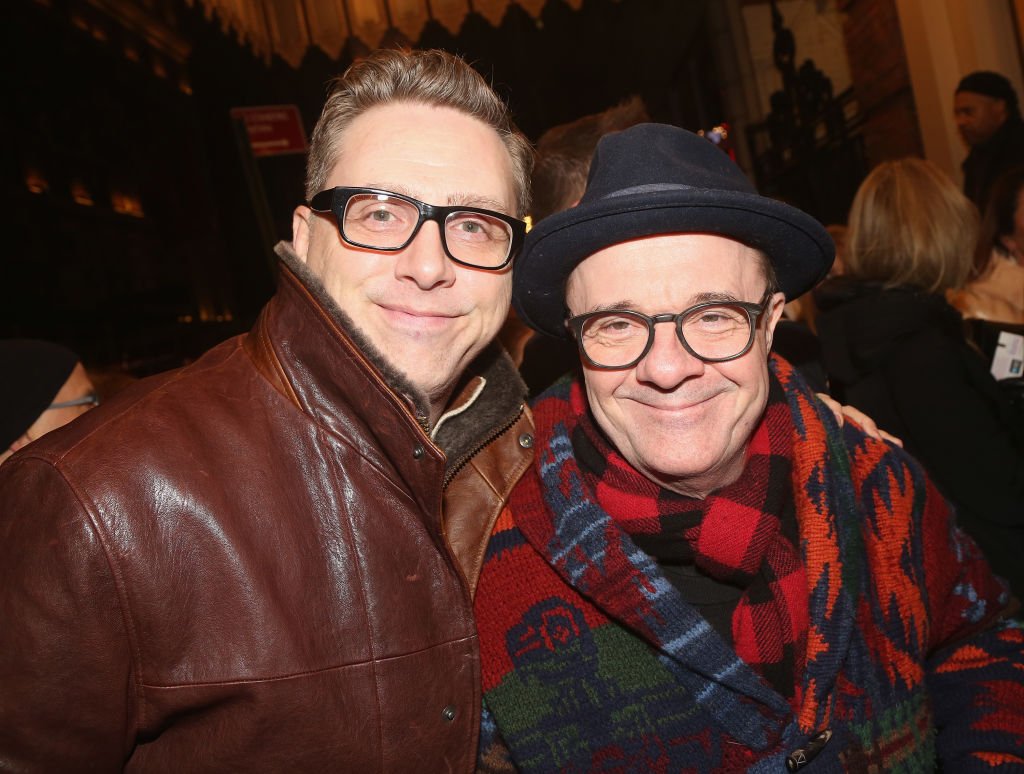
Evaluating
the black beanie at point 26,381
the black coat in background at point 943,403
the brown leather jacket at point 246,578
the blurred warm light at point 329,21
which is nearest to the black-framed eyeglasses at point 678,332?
the brown leather jacket at point 246,578

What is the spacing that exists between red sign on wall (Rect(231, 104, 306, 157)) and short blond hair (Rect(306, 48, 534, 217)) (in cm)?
362

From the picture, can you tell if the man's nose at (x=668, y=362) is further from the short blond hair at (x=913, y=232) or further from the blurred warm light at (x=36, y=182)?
the blurred warm light at (x=36, y=182)

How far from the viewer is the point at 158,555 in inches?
49.1

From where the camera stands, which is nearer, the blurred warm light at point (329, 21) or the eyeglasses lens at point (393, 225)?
the eyeglasses lens at point (393, 225)

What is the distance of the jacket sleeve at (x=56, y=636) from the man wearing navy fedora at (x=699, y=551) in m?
0.76

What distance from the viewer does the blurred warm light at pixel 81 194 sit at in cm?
664

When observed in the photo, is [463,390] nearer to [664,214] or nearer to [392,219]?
[392,219]

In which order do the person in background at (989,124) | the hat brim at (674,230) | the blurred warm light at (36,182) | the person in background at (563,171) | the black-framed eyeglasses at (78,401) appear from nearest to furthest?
the hat brim at (674,230) → the black-framed eyeglasses at (78,401) → the person in background at (563,171) → the person in background at (989,124) → the blurred warm light at (36,182)

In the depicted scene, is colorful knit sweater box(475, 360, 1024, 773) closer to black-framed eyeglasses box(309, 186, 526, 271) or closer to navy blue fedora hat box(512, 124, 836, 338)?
navy blue fedora hat box(512, 124, 836, 338)

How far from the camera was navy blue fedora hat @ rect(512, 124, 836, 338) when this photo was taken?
1.50m

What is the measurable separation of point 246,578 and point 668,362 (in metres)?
0.96

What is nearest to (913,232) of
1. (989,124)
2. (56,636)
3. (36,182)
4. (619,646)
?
(619,646)

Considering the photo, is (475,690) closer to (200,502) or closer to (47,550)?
(200,502)

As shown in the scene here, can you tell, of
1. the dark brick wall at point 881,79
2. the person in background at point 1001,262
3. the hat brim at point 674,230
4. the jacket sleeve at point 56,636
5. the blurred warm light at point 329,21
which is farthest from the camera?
the blurred warm light at point 329,21
